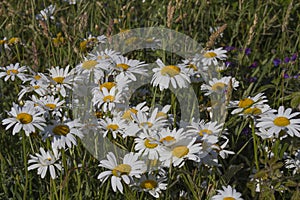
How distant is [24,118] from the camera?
4.95 feet

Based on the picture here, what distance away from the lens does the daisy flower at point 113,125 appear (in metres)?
1.59

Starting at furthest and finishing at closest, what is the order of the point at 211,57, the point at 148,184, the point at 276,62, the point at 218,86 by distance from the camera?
the point at 276,62 < the point at 211,57 < the point at 218,86 < the point at 148,184

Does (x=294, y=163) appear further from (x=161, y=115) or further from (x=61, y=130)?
(x=61, y=130)

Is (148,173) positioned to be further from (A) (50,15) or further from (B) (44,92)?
(A) (50,15)

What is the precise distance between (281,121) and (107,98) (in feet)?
1.72

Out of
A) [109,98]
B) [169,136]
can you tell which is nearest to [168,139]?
[169,136]

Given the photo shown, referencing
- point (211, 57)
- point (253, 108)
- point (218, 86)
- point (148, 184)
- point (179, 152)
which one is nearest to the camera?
point (179, 152)

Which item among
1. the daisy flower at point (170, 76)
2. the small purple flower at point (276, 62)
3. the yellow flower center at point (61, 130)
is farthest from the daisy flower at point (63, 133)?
the small purple flower at point (276, 62)

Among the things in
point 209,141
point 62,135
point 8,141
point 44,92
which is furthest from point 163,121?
point 8,141

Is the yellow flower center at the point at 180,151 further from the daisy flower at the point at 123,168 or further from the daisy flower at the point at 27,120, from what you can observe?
the daisy flower at the point at 27,120

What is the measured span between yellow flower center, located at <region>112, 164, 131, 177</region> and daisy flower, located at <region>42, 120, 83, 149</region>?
5.3 inches

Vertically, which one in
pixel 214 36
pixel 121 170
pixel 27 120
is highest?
pixel 214 36

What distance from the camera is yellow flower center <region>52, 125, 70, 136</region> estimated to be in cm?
152

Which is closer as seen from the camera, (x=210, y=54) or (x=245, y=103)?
(x=245, y=103)
